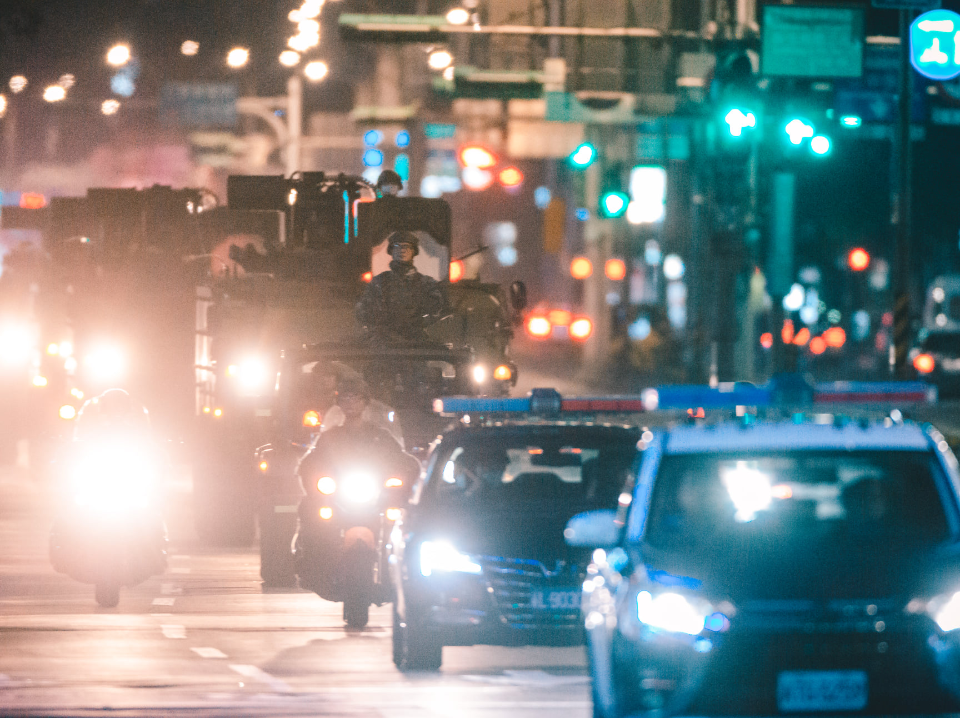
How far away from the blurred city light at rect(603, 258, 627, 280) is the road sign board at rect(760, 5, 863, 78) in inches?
1741

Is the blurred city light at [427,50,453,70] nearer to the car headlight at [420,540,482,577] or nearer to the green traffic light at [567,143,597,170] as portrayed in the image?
the green traffic light at [567,143,597,170]

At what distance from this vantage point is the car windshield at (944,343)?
200ft

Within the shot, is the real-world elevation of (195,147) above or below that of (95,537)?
above

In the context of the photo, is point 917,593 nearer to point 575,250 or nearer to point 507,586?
point 507,586

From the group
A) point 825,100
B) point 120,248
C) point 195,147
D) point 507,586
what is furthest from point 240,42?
point 507,586

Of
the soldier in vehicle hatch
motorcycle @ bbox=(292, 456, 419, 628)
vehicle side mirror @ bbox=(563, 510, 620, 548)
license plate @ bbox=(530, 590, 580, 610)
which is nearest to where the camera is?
vehicle side mirror @ bbox=(563, 510, 620, 548)

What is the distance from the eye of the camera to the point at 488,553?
1216 cm

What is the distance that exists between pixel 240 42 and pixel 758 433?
257 feet

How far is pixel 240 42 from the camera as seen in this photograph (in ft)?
281

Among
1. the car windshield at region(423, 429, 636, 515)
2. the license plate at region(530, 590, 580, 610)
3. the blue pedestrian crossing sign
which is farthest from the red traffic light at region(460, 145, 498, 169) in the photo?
the license plate at region(530, 590, 580, 610)

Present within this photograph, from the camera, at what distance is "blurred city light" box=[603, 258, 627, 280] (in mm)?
77438

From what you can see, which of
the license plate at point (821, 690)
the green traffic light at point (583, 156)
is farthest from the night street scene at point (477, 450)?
the green traffic light at point (583, 156)

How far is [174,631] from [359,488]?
1.56 metres

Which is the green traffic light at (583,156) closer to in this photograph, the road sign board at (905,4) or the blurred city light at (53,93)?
the road sign board at (905,4)
